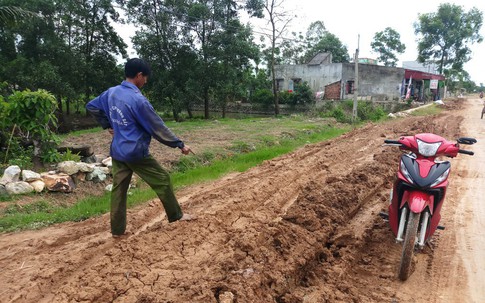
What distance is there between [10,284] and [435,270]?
4.20 metres

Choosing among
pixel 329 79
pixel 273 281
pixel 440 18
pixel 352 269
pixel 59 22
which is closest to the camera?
pixel 273 281

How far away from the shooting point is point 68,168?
690cm

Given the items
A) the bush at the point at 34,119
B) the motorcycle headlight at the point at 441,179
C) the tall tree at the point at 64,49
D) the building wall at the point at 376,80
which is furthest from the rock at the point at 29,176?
the building wall at the point at 376,80

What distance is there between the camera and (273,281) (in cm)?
329

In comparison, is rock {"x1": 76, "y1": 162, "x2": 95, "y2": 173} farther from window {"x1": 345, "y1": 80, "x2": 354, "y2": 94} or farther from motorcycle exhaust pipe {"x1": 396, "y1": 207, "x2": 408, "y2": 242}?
window {"x1": 345, "y1": 80, "x2": 354, "y2": 94}

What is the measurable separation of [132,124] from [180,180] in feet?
12.6

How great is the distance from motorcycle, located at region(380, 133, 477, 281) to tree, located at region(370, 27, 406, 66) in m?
59.8

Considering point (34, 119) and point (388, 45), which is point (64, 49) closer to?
point (34, 119)

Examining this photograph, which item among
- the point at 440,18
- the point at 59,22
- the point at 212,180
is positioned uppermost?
the point at 440,18

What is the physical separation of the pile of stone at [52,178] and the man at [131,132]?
273 centimetres

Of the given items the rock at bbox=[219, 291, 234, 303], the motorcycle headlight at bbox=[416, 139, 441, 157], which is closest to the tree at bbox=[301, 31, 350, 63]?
the motorcycle headlight at bbox=[416, 139, 441, 157]

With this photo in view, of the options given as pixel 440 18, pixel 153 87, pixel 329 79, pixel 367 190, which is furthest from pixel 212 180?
pixel 440 18

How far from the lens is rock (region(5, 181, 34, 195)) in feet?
20.1

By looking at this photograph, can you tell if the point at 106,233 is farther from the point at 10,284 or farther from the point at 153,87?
the point at 153,87
